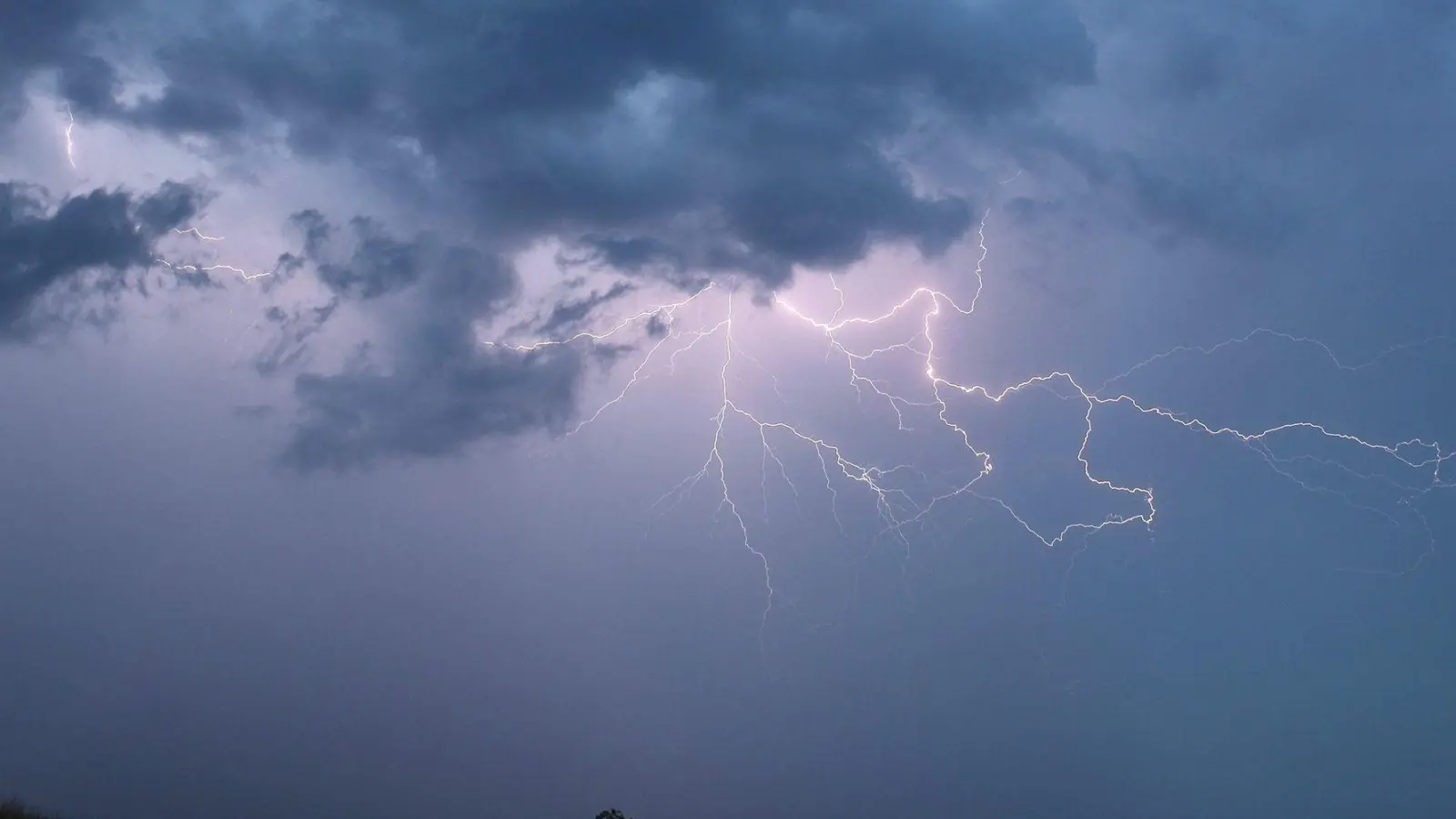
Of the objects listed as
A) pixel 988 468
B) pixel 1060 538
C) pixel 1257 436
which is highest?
pixel 1257 436

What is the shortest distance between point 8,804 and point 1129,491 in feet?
86.2

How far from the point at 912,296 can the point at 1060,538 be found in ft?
26.5

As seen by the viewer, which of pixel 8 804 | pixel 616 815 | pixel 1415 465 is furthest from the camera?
pixel 1415 465

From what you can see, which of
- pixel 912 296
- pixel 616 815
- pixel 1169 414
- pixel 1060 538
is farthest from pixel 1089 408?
pixel 616 815

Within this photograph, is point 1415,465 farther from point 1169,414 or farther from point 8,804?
point 8,804

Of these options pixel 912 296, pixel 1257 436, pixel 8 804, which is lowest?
pixel 8 804

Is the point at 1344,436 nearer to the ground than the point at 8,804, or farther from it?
farther from it

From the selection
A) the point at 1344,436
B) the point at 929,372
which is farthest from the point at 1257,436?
the point at 929,372

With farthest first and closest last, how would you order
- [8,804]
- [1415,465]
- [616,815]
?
[1415,465], [616,815], [8,804]

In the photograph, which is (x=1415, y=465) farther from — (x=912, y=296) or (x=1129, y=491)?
(x=912, y=296)

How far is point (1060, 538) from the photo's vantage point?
23.8 meters

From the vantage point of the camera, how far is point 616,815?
18906mm

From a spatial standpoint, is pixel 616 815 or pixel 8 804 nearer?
pixel 8 804

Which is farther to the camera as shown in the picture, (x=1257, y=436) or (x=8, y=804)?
(x=1257, y=436)
